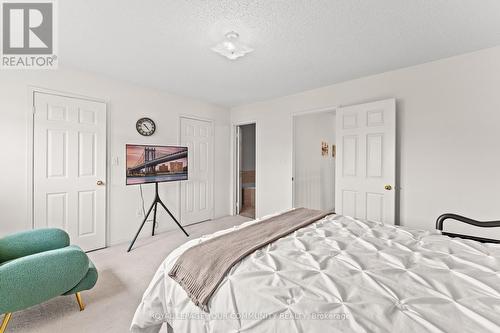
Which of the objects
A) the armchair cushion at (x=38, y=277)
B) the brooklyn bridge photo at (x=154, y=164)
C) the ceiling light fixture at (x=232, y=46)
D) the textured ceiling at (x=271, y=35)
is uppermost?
the textured ceiling at (x=271, y=35)

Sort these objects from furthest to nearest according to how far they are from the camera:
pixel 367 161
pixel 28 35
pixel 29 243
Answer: pixel 367 161 → pixel 28 35 → pixel 29 243

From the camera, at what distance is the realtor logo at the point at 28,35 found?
1695mm

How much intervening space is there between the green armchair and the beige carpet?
138 millimetres

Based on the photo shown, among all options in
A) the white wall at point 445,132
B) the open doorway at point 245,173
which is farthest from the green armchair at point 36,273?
the white wall at point 445,132

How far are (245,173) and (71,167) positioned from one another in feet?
14.1

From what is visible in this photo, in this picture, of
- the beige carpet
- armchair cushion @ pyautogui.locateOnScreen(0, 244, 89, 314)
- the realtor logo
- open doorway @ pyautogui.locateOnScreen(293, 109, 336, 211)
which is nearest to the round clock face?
the realtor logo

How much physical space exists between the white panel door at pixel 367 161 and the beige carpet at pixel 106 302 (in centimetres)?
280

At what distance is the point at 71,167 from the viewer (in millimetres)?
2801

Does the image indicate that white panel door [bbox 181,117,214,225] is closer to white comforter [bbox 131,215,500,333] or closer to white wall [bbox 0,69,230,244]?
white wall [bbox 0,69,230,244]

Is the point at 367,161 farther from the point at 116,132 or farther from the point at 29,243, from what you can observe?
the point at 29,243

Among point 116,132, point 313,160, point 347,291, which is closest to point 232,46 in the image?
point 347,291

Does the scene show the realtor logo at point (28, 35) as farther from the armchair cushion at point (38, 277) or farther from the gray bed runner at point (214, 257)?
the gray bed runner at point (214, 257)

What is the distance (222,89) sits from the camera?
11.7ft

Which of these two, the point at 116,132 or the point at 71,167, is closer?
the point at 71,167
